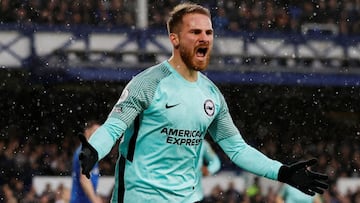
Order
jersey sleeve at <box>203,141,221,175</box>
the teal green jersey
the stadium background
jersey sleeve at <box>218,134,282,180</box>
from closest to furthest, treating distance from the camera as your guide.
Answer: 1. the teal green jersey
2. jersey sleeve at <box>218,134,282,180</box>
3. jersey sleeve at <box>203,141,221,175</box>
4. the stadium background

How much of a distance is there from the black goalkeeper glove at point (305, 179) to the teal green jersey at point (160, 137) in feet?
1.67

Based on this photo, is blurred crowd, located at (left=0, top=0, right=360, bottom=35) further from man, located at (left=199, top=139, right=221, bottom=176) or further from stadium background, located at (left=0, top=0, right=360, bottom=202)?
man, located at (left=199, top=139, right=221, bottom=176)

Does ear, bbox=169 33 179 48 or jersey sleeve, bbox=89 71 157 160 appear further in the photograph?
ear, bbox=169 33 179 48

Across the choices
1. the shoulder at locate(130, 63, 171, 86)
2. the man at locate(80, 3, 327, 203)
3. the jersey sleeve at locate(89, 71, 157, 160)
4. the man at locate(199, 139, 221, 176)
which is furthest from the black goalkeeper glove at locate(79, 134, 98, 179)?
the man at locate(199, 139, 221, 176)

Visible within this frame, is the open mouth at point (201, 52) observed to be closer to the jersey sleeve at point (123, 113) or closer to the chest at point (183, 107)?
the chest at point (183, 107)

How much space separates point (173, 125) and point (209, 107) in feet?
0.82

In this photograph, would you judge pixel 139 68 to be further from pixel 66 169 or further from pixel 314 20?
pixel 314 20

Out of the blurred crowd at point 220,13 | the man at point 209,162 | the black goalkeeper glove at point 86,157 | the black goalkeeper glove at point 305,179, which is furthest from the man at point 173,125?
the blurred crowd at point 220,13

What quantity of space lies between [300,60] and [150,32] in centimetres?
340

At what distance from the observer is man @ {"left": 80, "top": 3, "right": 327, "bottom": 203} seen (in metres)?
5.15

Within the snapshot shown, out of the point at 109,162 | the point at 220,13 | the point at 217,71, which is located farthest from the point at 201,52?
the point at 220,13

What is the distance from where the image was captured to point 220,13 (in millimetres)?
20734

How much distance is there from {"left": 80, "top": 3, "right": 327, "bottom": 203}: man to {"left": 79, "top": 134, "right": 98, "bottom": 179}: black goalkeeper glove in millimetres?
303

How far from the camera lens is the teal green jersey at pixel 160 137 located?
203 inches
